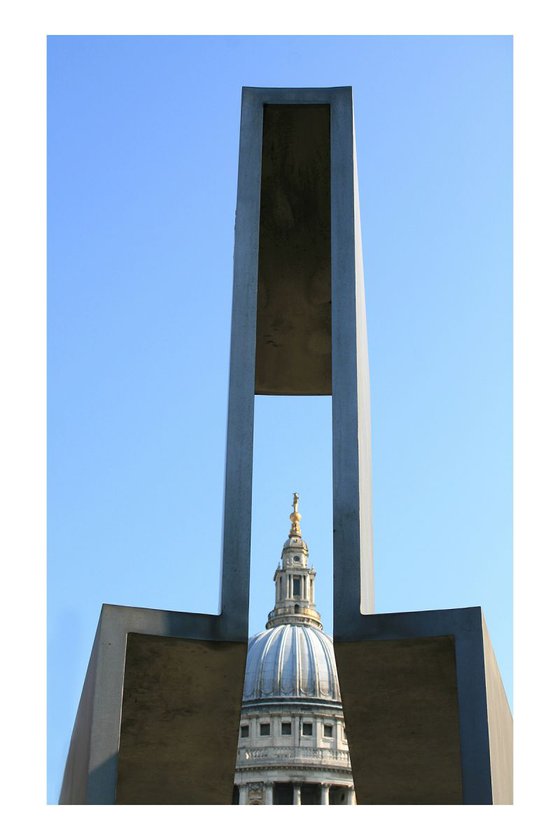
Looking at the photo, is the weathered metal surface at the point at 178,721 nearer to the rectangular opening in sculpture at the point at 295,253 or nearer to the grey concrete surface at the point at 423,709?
the grey concrete surface at the point at 423,709

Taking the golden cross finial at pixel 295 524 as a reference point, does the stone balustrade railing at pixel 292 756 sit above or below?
below

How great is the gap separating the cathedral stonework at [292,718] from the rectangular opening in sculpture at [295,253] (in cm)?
5799

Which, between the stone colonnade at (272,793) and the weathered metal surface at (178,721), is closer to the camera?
the weathered metal surface at (178,721)

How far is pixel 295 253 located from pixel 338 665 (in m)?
3.68

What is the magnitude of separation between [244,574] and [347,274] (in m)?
2.08

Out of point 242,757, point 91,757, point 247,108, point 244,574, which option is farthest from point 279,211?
point 242,757

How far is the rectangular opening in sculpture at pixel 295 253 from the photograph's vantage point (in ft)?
25.8

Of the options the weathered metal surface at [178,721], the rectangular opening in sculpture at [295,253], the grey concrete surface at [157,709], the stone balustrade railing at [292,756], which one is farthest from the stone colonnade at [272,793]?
the grey concrete surface at [157,709]

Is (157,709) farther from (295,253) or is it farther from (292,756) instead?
(292,756)

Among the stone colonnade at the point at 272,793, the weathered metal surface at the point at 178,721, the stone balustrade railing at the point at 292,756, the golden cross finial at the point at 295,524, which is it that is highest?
the golden cross finial at the point at 295,524

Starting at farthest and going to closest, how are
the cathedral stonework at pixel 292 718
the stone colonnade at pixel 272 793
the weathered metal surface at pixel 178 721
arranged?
the cathedral stonework at pixel 292 718, the stone colonnade at pixel 272 793, the weathered metal surface at pixel 178 721

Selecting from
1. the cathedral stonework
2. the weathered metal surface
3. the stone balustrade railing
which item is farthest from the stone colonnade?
the weathered metal surface

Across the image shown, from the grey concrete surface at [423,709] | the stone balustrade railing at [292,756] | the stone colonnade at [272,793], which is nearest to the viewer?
the grey concrete surface at [423,709]
